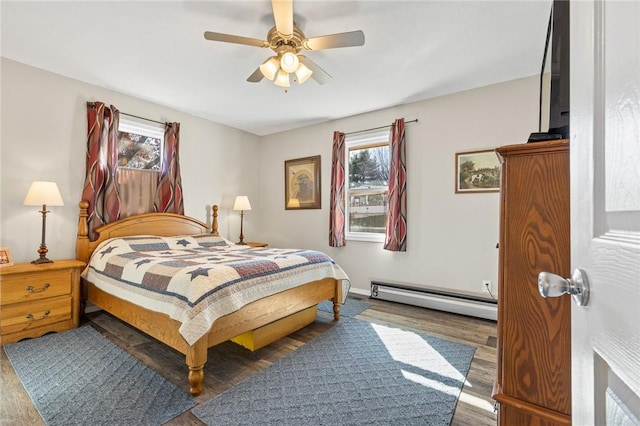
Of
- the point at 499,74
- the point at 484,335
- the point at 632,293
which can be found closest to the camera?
the point at 632,293

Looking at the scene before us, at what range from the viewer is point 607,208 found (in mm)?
454

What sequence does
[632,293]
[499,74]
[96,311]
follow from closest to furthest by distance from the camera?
[632,293] < [499,74] < [96,311]

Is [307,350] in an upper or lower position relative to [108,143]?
lower

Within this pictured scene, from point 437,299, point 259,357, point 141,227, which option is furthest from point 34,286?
point 437,299

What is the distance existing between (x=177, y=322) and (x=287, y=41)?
203cm

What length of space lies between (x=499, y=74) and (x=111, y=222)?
433 centimetres

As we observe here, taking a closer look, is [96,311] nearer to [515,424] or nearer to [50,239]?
[50,239]

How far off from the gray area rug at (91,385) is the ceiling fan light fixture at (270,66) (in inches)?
87.7

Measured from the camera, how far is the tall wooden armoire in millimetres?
847

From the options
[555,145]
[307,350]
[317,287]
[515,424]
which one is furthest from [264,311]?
[555,145]

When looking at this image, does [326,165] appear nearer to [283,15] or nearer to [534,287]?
[283,15]

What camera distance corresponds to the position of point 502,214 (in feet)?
3.11

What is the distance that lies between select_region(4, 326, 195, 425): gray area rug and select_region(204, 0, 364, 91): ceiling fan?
7.37ft

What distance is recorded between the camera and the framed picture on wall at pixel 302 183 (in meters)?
4.39
